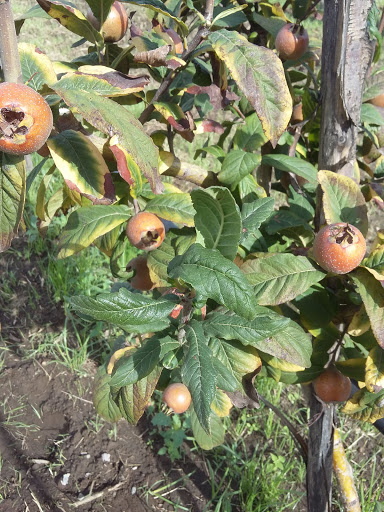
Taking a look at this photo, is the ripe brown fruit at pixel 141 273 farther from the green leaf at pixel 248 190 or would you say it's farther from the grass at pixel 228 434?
the grass at pixel 228 434

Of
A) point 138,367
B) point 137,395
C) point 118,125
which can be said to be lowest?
point 137,395

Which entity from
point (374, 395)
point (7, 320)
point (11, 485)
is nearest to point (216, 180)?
point (374, 395)

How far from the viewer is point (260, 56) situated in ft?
2.53

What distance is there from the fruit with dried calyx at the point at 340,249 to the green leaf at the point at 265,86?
0.28 m

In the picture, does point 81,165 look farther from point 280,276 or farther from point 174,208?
point 280,276

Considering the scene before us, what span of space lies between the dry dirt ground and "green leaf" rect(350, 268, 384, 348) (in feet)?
4.53

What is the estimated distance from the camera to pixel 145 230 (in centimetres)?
99

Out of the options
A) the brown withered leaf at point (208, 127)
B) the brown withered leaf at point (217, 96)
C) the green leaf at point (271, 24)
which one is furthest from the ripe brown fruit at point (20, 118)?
the green leaf at point (271, 24)

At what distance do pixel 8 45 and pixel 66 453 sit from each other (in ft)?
5.97

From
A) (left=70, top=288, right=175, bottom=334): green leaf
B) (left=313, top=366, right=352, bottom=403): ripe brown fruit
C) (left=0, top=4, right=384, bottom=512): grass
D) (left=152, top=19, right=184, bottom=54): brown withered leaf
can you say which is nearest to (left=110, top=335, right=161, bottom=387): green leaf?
(left=70, top=288, right=175, bottom=334): green leaf

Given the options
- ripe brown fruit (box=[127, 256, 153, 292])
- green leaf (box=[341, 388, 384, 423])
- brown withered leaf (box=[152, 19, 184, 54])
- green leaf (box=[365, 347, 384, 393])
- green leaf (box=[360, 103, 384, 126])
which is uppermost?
brown withered leaf (box=[152, 19, 184, 54])

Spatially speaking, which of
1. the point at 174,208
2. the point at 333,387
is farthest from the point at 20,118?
the point at 333,387

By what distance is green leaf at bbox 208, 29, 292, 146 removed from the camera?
75 cm

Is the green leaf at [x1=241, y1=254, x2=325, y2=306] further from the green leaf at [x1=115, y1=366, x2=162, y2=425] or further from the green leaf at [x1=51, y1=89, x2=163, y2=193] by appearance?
the green leaf at [x1=51, y1=89, x2=163, y2=193]
